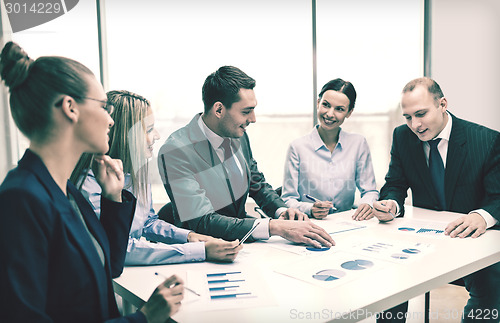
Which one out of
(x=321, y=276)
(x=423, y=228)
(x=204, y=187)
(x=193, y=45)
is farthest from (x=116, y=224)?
(x=193, y=45)

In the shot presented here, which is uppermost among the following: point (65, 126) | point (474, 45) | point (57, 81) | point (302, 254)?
point (474, 45)

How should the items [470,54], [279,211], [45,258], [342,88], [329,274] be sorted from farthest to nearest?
[470,54] → [342,88] → [279,211] → [329,274] → [45,258]

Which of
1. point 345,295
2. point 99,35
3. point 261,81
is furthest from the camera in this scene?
point 261,81

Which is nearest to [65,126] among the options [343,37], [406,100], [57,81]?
[57,81]

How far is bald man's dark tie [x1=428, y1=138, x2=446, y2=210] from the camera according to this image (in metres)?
2.25

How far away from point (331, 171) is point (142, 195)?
4.92 feet

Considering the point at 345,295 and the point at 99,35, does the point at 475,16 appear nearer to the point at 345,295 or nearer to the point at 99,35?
the point at 99,35

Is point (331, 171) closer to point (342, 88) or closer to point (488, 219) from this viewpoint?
point (342, 88)

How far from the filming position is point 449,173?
2.19m

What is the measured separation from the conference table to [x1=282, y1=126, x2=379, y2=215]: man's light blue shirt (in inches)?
37.2

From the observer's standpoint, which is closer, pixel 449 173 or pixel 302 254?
pixel 302 254

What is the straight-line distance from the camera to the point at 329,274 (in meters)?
1.29

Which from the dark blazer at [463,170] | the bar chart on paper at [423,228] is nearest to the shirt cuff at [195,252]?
the bar chart on paper at [423,228]

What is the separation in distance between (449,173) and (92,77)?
190 centimetres
